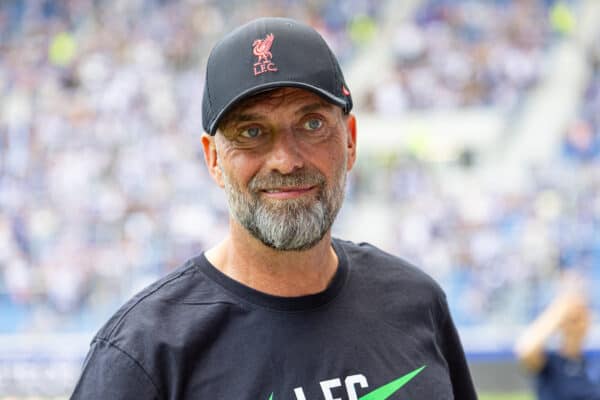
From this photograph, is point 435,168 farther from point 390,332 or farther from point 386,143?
point 390,332

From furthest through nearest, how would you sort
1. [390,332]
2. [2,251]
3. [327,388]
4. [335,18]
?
[335,18] → [2,251] → [390,332] → [327,388]

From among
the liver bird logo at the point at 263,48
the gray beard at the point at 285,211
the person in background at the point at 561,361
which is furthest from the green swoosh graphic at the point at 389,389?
the person in background at the point at 561,361

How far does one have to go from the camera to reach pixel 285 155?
180 centimetres

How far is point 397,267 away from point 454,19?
53.3ft

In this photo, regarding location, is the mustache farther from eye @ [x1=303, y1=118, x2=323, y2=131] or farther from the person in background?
the person in background

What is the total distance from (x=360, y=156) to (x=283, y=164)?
48.4 feet

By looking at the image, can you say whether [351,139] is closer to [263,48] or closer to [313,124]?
[313,124]

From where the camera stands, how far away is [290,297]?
1904mm

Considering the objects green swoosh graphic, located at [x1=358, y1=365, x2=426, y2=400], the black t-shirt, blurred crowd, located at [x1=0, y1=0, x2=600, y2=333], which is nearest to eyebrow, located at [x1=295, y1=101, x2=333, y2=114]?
the black t-shirt

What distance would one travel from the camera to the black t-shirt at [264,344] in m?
1.75

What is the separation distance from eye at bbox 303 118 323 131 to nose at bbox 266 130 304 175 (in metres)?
0.04

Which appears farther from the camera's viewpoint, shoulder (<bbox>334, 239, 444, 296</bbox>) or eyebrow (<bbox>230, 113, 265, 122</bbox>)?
shoulder (<bbox>334, 239, 444, 296</bbox>)

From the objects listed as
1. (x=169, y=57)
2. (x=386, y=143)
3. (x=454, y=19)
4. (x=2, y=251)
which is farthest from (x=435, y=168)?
(x=2, y=251)

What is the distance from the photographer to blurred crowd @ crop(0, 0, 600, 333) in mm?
11914
